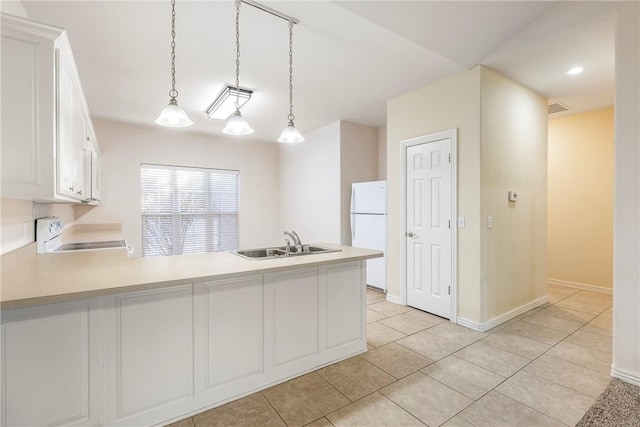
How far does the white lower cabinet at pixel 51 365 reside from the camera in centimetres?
138

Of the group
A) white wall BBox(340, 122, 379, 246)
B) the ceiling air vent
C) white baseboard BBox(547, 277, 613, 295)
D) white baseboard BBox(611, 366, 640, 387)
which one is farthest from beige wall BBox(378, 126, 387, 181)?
white baseboard BBox(611, 366, 640, 387)

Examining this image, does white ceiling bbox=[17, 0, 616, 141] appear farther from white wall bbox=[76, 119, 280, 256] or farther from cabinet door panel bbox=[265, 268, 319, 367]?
cabinet door panel bbox=[265, 268, 319, 367]

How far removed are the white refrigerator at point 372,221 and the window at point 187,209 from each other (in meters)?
2.65

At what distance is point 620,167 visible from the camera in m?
2.14

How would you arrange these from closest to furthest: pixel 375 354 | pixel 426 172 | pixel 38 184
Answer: pixel 38 184
pixel 375 354
pixel 426 172

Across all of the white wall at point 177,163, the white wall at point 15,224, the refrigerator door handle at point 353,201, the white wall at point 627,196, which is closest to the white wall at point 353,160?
the refrigerator door handle at point 353,201

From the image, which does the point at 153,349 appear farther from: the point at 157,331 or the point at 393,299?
the point at 393,299

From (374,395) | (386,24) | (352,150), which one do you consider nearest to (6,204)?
(374,395)

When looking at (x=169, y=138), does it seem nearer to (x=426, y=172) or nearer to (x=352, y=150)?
(x=352, y=150)

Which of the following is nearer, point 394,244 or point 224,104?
point 224,104

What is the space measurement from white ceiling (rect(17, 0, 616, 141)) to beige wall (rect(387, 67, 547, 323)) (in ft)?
0.73

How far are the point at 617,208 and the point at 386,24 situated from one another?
224 cm

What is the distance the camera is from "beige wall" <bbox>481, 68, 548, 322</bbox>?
3158 millimetres

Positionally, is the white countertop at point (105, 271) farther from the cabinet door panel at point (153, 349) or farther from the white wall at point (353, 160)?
the white wall at point (353, 160)
